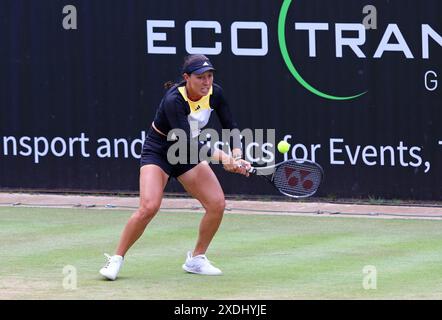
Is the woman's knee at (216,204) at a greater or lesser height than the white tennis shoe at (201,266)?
greater

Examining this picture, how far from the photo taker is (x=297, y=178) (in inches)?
435

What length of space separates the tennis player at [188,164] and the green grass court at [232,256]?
27 centimetres

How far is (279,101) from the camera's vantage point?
54.2 feet

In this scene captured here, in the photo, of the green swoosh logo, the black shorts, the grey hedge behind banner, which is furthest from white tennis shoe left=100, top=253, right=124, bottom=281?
the green swoosh logo

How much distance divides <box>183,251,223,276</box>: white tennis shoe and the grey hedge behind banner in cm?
559

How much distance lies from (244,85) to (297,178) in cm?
567

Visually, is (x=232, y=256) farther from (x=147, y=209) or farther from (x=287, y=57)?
(x=287, y=57)

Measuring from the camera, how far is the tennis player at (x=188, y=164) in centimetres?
1043

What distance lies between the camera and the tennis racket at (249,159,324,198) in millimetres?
10992

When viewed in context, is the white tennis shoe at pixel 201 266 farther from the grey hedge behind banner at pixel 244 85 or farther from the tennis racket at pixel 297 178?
Result: the grey hedge behind banner at pixel 244 85

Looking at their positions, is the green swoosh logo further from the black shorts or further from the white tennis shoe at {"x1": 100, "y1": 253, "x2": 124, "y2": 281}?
the white tennis shoe at {"x1": 100, "y1": 253, "x2": 124, "y2": 281}

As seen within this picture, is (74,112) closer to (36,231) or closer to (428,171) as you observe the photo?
(36,231)

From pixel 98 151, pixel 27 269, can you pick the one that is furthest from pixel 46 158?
pixel 27 269

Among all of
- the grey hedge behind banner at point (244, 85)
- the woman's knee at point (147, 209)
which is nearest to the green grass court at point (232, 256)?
the woman's knee at point (147, 209)
